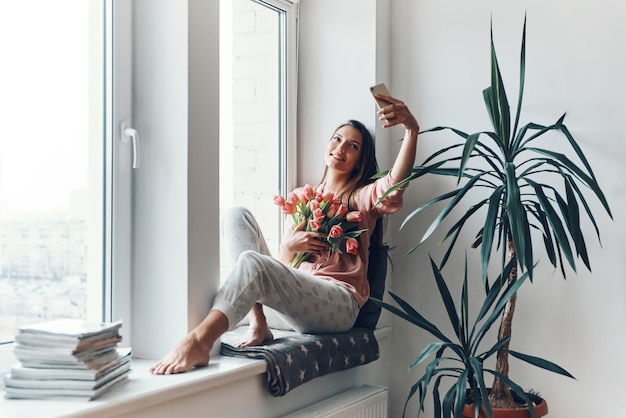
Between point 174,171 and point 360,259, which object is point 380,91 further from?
point 174,171

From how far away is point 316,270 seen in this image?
2639 millimetres

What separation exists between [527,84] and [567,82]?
0.49 ft

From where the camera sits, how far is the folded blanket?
2.20 metres

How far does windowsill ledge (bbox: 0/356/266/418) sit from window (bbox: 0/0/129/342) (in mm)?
317

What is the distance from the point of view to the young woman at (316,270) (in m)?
2.13

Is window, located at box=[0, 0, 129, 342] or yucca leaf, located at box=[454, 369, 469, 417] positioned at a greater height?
window, located at box=[0, 0, 129, 342]

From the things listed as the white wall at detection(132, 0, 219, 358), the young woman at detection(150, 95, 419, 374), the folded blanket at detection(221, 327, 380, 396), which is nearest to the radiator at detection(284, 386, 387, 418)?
the folded blanket at detection(221, 327, 380, 396)

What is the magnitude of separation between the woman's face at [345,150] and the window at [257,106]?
28cm

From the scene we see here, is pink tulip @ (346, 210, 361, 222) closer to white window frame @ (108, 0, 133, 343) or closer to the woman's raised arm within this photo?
the woman's raised arm

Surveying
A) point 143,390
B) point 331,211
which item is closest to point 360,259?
point 331,211

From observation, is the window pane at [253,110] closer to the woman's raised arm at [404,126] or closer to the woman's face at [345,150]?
the woman's face at [345,150]

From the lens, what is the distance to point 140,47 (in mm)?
2273

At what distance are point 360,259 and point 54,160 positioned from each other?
117 centimetres

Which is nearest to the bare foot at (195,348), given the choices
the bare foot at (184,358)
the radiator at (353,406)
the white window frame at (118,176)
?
the bare foot at (184,358)
